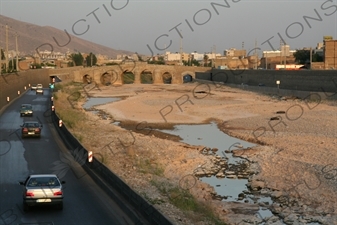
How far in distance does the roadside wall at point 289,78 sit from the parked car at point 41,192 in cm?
5416

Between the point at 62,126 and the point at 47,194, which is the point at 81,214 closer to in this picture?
the point at 47,194

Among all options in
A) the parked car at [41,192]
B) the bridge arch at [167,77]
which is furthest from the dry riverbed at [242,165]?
the bridge arch at [167,77]

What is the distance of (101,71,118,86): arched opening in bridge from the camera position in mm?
152000

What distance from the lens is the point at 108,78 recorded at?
534 feet

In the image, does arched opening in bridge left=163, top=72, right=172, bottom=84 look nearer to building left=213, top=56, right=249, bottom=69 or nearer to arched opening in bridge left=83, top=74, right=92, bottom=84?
building left=213, top=56, right=249, bottom=69

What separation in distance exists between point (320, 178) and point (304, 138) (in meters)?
14.3

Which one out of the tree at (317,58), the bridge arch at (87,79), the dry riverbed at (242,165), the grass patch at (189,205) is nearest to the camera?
the grass patch at (189,205)

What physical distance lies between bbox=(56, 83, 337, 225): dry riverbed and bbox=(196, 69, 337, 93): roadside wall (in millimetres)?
4959

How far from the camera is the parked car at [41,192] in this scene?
15.3 metres

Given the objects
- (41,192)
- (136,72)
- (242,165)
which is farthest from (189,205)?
(136,72)

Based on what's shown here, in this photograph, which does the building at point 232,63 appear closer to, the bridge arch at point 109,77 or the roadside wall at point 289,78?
the bridge arch at point 109,77

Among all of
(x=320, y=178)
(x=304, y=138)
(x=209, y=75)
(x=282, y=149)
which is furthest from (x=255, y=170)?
(x=209, y=75)

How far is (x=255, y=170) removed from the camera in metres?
28.7

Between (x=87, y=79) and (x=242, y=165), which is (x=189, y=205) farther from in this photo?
(x=87, y=79)
